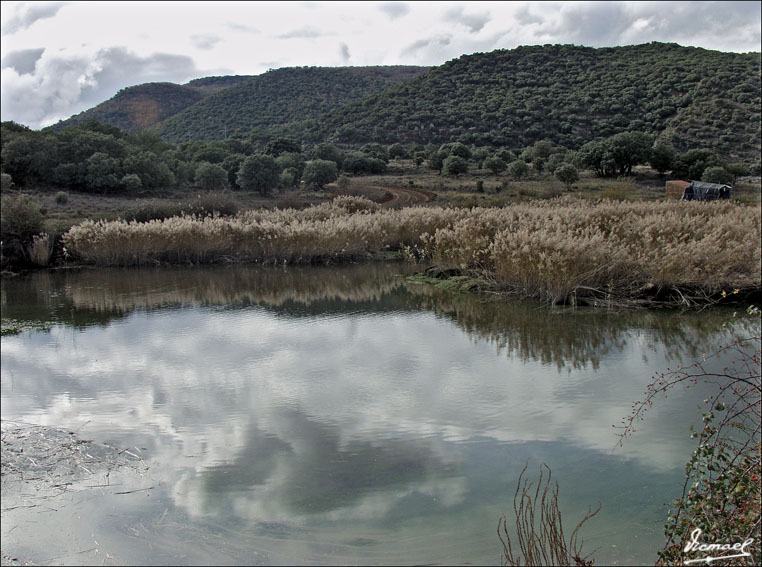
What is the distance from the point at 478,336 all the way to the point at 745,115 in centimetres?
4163

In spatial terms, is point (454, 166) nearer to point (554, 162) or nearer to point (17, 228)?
point (554, 162)

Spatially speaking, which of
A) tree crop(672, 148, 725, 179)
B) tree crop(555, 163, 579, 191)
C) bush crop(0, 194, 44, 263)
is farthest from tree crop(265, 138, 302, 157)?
bush crop(0, 194, 44, 263)

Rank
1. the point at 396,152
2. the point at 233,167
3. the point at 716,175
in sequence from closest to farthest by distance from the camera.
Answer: the point at 716,175
the point at 233,167
the point at 396,152

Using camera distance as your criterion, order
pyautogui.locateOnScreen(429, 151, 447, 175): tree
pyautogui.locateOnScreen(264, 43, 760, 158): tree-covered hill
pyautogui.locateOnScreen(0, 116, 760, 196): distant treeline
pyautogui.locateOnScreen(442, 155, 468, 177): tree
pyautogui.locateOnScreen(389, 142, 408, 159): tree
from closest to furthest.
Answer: pyautogui.locateOnScreen(0, 116, 760, 196): distant treeline → pyautogui.locateOnScreen(442, 155, 468, 177): tree → pyautogui.locateOnScreen(429, 151, 447, 175): tree → pyautogui.locateOnScreen(264, 43, 760, 158): tree-covered hill → pyautogui.locateOnScreen(389, 142, 408, 159): tree

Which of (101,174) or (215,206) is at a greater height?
(101,174)

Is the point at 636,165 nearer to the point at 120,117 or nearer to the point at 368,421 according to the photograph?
the point at 368,421

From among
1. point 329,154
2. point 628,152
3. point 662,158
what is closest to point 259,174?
point 329,154

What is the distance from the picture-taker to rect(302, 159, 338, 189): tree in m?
31.2

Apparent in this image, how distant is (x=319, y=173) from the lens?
102ft

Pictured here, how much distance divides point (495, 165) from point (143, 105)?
49296 millimetres

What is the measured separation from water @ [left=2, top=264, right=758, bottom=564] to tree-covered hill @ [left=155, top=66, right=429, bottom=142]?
5182 cm

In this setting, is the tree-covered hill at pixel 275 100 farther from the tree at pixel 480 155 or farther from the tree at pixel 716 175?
the tree at pixel 716 175

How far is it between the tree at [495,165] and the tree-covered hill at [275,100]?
27.3 meters

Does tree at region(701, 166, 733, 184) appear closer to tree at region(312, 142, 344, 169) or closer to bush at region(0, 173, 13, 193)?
tree at region(312, 142, 344, 169)
